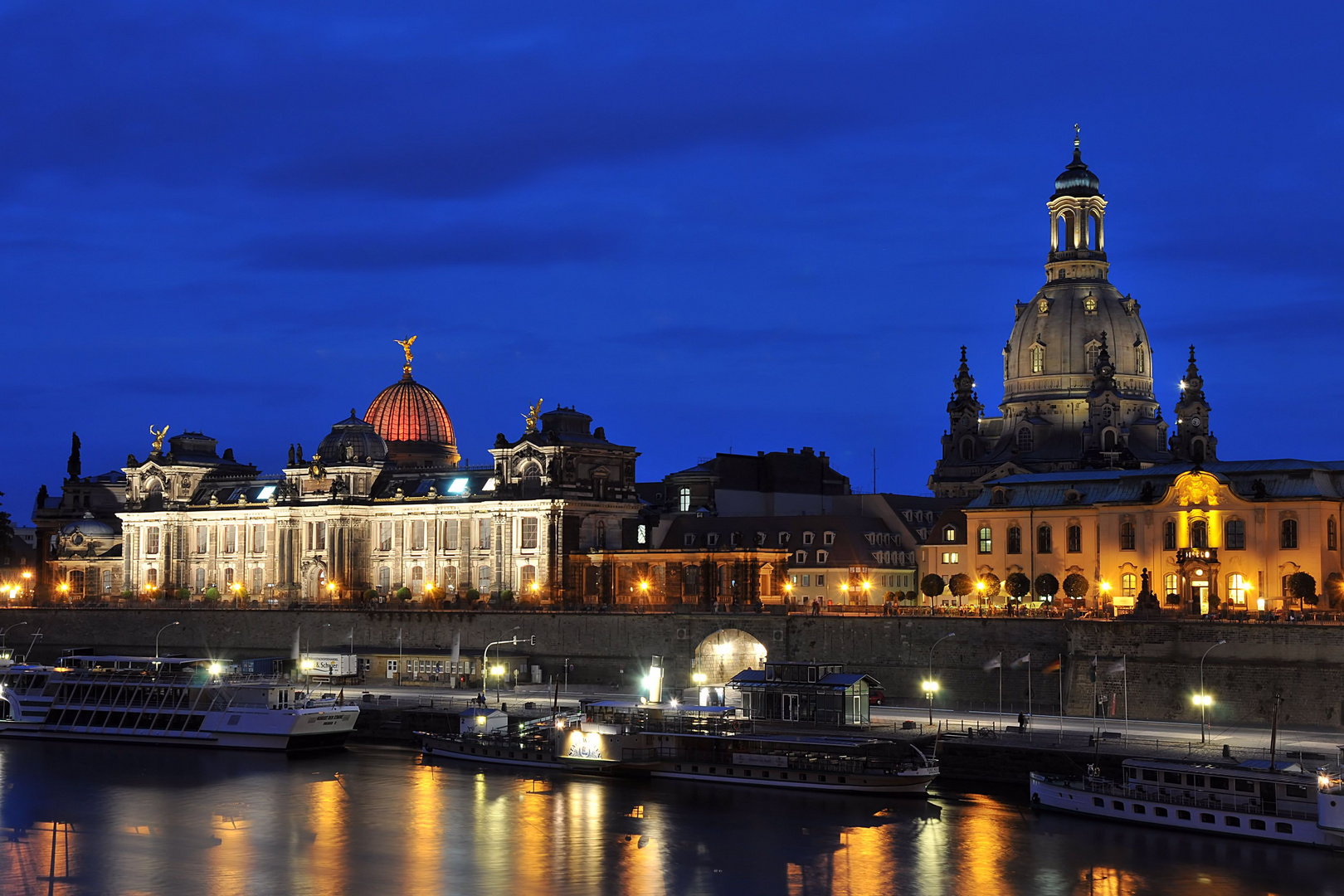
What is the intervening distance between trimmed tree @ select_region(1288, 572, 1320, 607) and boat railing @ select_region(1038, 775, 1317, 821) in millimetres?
28754

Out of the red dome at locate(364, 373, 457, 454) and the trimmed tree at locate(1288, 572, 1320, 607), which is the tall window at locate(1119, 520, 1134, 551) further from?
the red dome at locate(364, 373, 457, 454)

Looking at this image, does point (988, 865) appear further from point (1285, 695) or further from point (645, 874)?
point (1285, 695)

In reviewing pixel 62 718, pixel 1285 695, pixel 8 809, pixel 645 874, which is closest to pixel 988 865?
pixel 645 874

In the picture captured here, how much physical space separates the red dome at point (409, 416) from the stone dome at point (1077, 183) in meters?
64.0

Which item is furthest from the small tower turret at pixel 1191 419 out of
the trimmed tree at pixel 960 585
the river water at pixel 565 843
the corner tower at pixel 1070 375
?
the river water at pixel 565 843

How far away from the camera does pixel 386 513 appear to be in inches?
5994

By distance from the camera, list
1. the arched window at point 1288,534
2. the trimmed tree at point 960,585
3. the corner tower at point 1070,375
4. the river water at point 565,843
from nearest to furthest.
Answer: the river water at point 565,843, the arched window at point 1288,534, the trimmed tree at point 960,585, the corner tower at point 1070,375

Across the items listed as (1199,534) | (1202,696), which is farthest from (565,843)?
(1199,534)

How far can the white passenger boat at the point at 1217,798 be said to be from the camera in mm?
69688

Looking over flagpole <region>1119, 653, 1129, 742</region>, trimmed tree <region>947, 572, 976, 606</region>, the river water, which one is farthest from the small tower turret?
the river water

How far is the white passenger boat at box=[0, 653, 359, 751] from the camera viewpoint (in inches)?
3971

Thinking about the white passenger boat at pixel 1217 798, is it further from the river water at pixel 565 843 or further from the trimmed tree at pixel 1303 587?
the trimmed tree at pixel 1303 587

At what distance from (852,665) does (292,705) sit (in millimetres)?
33915

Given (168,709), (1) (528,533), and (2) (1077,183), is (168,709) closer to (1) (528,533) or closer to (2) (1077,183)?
(1) (528,533)
